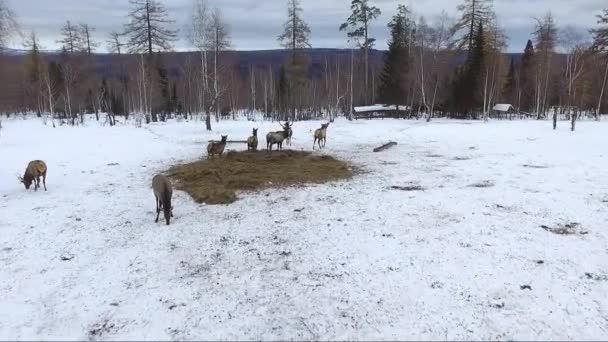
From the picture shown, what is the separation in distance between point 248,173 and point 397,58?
40546 mm

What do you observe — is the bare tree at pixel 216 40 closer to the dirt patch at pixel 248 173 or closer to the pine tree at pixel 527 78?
the dirt patch at pixel 248 173

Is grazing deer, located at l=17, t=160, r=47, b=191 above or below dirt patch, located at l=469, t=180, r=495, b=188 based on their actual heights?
above

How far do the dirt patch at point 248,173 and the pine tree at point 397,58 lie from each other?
34755 millimetres

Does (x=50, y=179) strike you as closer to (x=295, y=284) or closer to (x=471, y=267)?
(x=295, y=284)

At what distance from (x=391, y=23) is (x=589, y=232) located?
4686 centimetres

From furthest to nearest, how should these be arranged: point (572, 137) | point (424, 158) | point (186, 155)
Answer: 1. point (572, 137)
2. point (186, 155)
3. point (424, 158)

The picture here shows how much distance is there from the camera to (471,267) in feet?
21.6

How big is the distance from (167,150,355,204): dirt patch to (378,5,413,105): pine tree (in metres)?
34.8

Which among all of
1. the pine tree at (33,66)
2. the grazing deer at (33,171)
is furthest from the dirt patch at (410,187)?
the pine tree at (33,66)

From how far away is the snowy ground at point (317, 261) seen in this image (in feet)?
17.0

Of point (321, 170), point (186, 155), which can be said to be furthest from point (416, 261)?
point (186, 155)

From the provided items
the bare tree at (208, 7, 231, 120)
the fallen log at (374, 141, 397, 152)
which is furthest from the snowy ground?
the bare tree at (208, 7, 231, 120)

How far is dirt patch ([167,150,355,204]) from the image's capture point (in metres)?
11.5

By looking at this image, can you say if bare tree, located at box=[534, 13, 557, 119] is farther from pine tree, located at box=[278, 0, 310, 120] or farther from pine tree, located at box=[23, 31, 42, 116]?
pine tree, located at box=[23, 31, 42, 116]
